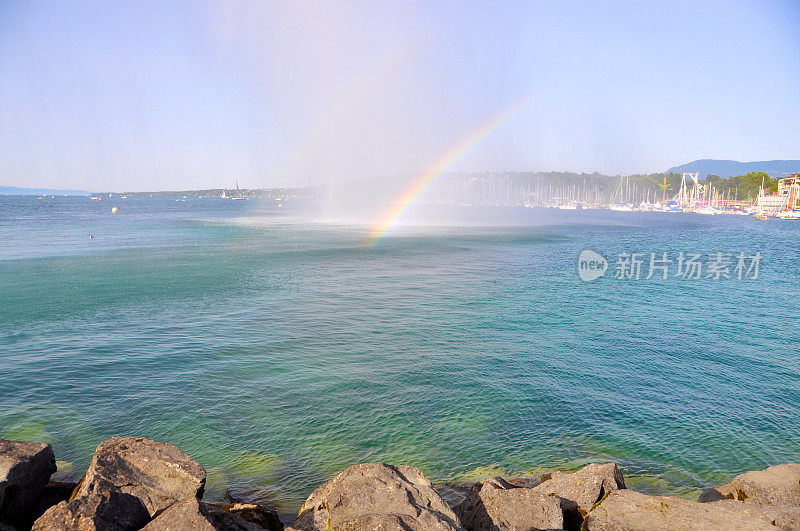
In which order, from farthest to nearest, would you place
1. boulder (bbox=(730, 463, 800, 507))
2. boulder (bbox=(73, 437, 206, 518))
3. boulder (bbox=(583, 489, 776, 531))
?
boulder (bbox=(730, 463, 800, 507)) < boulder (bbox=(73, 437, 206, 518)) < boulder (bbox=(583, 489, 776, 531))

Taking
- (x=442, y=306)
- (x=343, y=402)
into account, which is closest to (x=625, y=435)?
(x=343, y=402)

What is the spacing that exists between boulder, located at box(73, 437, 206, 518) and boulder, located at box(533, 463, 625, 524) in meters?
6.57

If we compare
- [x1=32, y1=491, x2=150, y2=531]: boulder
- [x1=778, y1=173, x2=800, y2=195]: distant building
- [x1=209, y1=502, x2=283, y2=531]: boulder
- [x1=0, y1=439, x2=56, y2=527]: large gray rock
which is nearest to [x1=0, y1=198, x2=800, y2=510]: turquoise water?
[x1=209, y1=502, x2=283, y2=531]: boulder

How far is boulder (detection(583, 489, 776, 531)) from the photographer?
27.1 ft

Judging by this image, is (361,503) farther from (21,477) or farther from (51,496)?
(51,496)

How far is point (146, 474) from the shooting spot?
9.75 m

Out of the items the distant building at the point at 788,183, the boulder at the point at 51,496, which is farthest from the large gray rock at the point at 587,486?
the distant building at the point at 788,183

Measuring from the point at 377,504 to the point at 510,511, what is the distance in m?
2.38

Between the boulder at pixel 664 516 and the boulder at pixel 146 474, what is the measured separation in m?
7.02

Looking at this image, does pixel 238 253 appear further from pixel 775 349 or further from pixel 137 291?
pixel 775 349

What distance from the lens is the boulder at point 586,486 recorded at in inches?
383

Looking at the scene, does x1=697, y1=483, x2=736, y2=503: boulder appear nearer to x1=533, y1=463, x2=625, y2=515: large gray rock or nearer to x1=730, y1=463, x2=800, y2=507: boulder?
x1=730, y1=463, x2=800, y2=507: boulder

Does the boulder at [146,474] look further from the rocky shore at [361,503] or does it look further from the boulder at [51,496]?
the boulder at [51,496]

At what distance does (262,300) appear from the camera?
3297 centimetres
